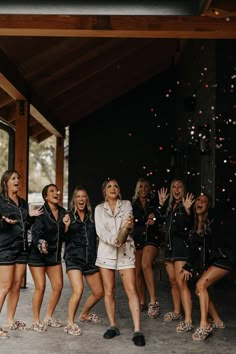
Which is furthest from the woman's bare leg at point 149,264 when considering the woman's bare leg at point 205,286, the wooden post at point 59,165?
the wooden post at point 59,165

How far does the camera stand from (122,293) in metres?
6.71

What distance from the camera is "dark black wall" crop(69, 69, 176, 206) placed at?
A: 11.7m

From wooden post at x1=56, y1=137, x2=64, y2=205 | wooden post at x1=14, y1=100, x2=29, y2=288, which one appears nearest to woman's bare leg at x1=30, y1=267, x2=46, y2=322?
wooden post at x1=14, y1=100, x2=29, y2=288

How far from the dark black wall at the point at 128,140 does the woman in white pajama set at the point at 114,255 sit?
22.7 ft

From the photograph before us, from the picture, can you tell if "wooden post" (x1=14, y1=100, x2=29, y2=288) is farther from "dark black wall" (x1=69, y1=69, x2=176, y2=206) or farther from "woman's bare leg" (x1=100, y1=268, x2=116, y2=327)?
"dark black wall" (x1=69, y1=69, x2=176, y2=206)

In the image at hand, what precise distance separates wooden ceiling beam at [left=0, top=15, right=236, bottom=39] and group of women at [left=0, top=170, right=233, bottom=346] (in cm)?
140

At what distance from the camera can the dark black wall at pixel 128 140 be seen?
38.4 ft

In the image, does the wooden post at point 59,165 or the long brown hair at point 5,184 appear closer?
the long brown hair at point 5,184

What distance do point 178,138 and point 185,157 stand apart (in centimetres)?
162

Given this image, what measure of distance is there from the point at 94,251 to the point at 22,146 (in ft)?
8.30

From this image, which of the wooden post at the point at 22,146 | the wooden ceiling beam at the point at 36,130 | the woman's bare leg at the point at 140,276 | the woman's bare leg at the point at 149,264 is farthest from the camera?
the wooden ceiling beam at the point at 36,130

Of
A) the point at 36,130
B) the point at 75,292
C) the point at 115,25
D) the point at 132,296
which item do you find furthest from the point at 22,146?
the point at 36,130

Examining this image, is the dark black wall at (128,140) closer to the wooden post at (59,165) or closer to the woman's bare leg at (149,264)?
the wooden post at (59,165)

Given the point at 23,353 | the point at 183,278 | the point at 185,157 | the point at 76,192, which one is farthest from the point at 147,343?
the point at 185,157
